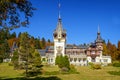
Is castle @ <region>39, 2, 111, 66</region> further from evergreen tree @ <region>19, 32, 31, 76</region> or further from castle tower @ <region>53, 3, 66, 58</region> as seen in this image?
evergreen tree @ <region>19, 32, 31, 76</region>

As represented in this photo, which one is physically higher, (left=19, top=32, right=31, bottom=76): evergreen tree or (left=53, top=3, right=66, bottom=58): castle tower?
(left=53, top=3, right=66, bottom=58): castle tower

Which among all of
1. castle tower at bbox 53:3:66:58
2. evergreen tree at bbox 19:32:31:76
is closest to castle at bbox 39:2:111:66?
castle tower at bbox 53:3:66:58

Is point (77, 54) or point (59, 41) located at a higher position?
point (59, 41)

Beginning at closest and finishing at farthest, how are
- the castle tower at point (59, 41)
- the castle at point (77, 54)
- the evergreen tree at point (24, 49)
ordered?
the evergreen tree at point (24, 49) < the castle tower at point (59, 41) < the castle at point (77, 54)

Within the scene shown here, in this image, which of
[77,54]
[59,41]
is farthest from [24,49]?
[77,54]

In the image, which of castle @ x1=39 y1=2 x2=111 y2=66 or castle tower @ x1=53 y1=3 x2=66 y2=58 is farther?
castle @ x1=39 y1=2 x2=111 y2=66

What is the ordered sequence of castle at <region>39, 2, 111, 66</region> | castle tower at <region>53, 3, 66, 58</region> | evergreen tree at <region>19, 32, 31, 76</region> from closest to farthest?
evergreen tree at <region>19, 32, 31, 76</region> < castle tower at <region>53, 3, 66, 58</region> < castle at <region>39, 2, 111, 66</region>

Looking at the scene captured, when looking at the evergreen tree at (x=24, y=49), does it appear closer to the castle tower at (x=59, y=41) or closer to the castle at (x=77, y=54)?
the castle at (x=77, y=54)

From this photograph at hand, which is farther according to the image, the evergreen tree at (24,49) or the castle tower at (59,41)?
the castle tower at (59,41)

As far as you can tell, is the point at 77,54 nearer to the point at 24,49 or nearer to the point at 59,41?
the point at 59,41

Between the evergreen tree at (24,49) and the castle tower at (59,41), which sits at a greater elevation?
the castle tower at (59,41)

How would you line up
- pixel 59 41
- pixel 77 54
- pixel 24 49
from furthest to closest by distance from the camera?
1. pixel 77 54
2. pixel 59 41
3. pixel 24 49

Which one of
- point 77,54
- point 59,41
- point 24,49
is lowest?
point 24,49

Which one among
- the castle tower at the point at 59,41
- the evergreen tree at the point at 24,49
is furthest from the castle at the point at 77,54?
the evergreen tree at the point at 24,49
